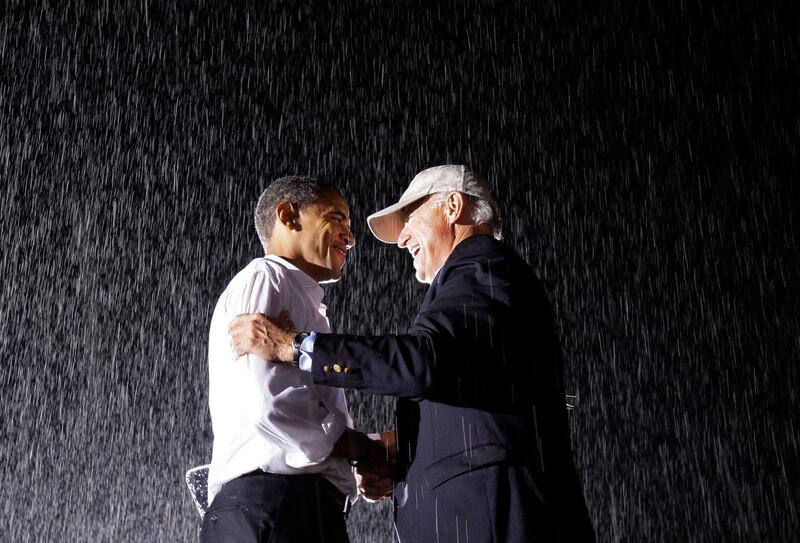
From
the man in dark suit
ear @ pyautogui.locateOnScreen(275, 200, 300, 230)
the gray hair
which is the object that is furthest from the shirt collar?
the gray hair

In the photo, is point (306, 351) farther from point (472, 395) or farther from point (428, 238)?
point (428, 238)

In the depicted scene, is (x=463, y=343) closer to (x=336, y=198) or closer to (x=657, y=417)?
(x=336, y=198)

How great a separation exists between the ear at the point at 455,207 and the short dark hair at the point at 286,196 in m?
0.39

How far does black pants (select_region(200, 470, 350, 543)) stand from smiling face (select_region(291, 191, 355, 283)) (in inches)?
26.2

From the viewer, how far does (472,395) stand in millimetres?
1690

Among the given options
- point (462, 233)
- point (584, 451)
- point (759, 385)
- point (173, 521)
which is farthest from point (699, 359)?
point (462, 233)

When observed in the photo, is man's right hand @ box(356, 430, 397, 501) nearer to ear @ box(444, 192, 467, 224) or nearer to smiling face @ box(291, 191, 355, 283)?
smiling face @ box(291, 191, 355, 283)

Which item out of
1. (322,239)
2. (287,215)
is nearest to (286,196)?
(287,215)

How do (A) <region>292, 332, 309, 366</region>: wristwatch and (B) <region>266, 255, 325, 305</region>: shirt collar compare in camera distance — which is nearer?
(A) <region>292, 332, 309, 366</region>: wristwatch

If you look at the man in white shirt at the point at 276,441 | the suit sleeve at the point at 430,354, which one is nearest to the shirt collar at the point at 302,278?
the man in white shirt at the point at 276,441

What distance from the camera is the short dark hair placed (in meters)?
2.24

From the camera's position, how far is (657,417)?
26.0 ft

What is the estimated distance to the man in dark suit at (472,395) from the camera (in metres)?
1.61

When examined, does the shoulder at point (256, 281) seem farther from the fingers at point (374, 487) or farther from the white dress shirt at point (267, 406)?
the fingers at point (374, 487)
